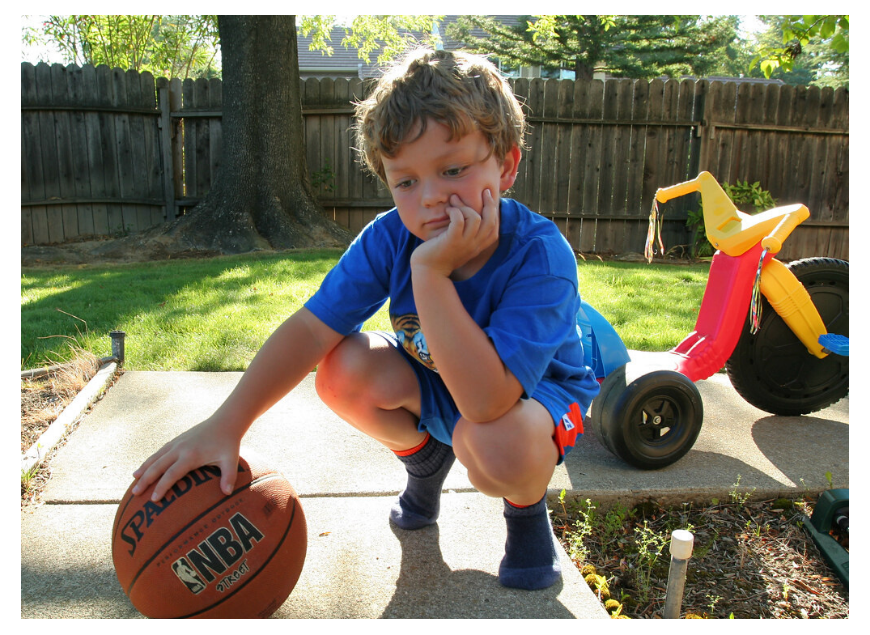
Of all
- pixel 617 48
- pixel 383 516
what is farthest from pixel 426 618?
pixel 617 48

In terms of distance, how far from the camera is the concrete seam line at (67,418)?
8.57 feet

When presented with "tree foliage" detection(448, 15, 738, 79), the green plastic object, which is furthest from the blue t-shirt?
"tree foliage" detection(448, 15, 738, 79)

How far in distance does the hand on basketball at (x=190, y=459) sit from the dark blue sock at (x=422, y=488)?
2.17 ft

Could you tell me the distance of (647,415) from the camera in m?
2.68

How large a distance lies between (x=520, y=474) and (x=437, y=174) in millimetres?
831

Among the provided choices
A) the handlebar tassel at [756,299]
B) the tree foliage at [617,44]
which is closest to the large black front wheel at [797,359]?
the handlebar tassel at [756,299]

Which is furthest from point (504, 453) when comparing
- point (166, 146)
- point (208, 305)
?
point (166, 146)

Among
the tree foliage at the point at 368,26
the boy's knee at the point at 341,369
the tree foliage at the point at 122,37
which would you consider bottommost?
the boy's knee at the point at 341,369

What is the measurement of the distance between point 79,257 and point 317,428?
672 cm

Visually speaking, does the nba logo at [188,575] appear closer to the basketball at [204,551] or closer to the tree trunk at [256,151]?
the basketball at [204,551]

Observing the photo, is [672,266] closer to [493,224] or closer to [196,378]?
[196,378]

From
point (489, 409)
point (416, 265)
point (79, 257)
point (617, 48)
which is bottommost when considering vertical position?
point (79, 257)

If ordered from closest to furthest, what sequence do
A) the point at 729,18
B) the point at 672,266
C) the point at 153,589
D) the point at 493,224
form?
the point at 153,589
the point at 493,224
the point at 672,266
the point at 729,18

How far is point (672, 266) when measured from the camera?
829 centimetres
